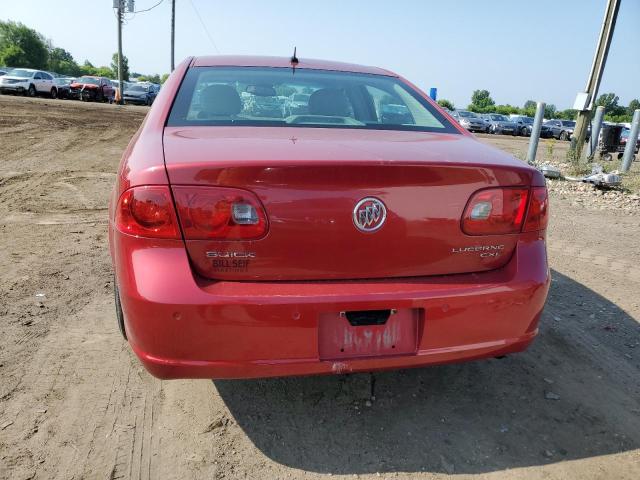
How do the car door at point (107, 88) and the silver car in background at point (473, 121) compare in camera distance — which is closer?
the silver car in background at point (473, 121)

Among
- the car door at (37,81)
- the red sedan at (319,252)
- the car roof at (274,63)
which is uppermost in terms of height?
the car roof at (274,63)

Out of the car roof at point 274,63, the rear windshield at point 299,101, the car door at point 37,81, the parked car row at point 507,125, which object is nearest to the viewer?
the rear windshield at point 299,101

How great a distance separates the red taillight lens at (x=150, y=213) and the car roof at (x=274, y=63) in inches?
53.9

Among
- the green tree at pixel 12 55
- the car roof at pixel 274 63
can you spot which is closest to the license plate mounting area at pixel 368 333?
the car roof at pixel 274 63

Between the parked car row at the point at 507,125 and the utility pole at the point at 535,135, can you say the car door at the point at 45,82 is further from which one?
the utility pole at the point at 535,135

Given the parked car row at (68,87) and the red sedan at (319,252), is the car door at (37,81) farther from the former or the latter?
the red sedan at (319,252)

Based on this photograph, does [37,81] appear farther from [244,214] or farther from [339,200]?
[339,200]

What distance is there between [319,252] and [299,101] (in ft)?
4.00

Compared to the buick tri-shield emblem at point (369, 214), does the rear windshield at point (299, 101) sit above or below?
above

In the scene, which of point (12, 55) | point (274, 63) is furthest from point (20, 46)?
point (274, 63)

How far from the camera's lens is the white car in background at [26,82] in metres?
27.8

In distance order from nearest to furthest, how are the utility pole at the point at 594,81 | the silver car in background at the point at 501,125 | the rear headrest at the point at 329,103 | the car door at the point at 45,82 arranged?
the rear headrest at the point at 329,103, the utility pole at the point at 594,81, the car door at the point at 45,82, the silver car in background at the point at 501,125

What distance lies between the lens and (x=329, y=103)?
9.40 ft

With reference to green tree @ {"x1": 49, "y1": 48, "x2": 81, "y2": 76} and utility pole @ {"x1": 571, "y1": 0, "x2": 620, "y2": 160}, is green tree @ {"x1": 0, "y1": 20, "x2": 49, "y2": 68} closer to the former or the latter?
green tree @ {"x1": 49, "y1": 48, "x2": 81, "y2": 76}
